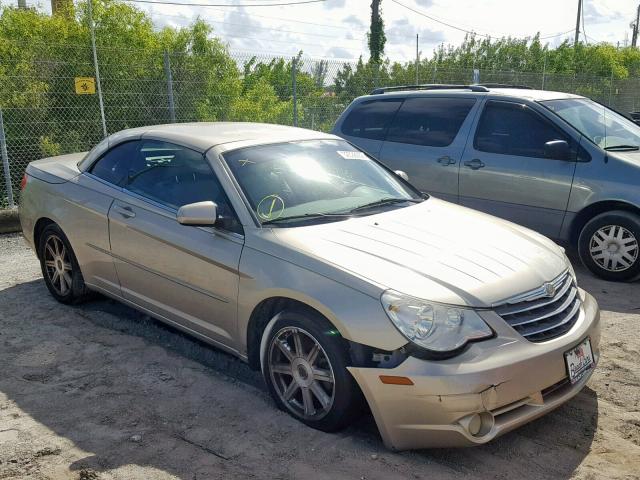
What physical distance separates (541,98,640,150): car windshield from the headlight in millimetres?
4049

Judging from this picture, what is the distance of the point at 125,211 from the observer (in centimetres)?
459

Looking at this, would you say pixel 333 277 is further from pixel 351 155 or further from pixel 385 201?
pixel 351 155

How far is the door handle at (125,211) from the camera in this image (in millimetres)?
4531

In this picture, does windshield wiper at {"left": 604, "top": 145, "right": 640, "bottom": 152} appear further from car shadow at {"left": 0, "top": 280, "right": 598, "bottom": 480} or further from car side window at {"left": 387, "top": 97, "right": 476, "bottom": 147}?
car shadow at {"left": 0, "top": 280, "right": 598, "bottom": 480}

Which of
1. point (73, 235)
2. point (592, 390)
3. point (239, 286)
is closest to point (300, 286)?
point (239, 286)

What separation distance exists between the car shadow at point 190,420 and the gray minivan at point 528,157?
277 centimetres

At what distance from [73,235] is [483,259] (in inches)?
128

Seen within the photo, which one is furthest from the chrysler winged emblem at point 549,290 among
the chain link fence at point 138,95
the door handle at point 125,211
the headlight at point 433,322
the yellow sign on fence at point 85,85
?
the yellow sign on fence at point 85,85

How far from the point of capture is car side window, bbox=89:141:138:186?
487cm

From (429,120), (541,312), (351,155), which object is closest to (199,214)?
(351,155)

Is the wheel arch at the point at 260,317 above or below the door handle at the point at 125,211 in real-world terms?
below

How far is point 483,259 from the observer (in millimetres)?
3521

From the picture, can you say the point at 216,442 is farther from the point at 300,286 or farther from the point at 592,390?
the point at 592,390

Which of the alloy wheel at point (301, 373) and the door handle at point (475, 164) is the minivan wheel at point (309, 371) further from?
the door handle at point (475, 164)
